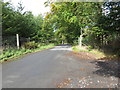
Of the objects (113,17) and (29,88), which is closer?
(29,88)

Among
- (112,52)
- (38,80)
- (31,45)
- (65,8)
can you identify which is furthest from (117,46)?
(31,45)

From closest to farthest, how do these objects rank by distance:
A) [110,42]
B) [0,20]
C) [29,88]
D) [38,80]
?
[29,88] < [38,80] < [110,42] < [0,20]

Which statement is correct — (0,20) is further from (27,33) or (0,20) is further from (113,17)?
(113,17)

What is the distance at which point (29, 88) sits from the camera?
2844mm

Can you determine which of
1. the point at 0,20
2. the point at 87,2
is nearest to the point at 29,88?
the point at 87,2

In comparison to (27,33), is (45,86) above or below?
below

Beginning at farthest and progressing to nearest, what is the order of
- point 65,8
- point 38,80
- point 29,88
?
point 65,8 → point 38,80 → point 29,88

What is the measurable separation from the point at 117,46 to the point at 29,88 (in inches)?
262

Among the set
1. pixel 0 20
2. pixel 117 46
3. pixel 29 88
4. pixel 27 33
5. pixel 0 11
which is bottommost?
pixel 29 88

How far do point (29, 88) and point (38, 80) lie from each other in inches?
19.9

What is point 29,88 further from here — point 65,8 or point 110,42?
point 110,42

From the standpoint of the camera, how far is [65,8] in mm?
7238

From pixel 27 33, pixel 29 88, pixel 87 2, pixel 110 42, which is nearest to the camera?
pixel 29 88

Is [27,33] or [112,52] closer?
[112,52]
